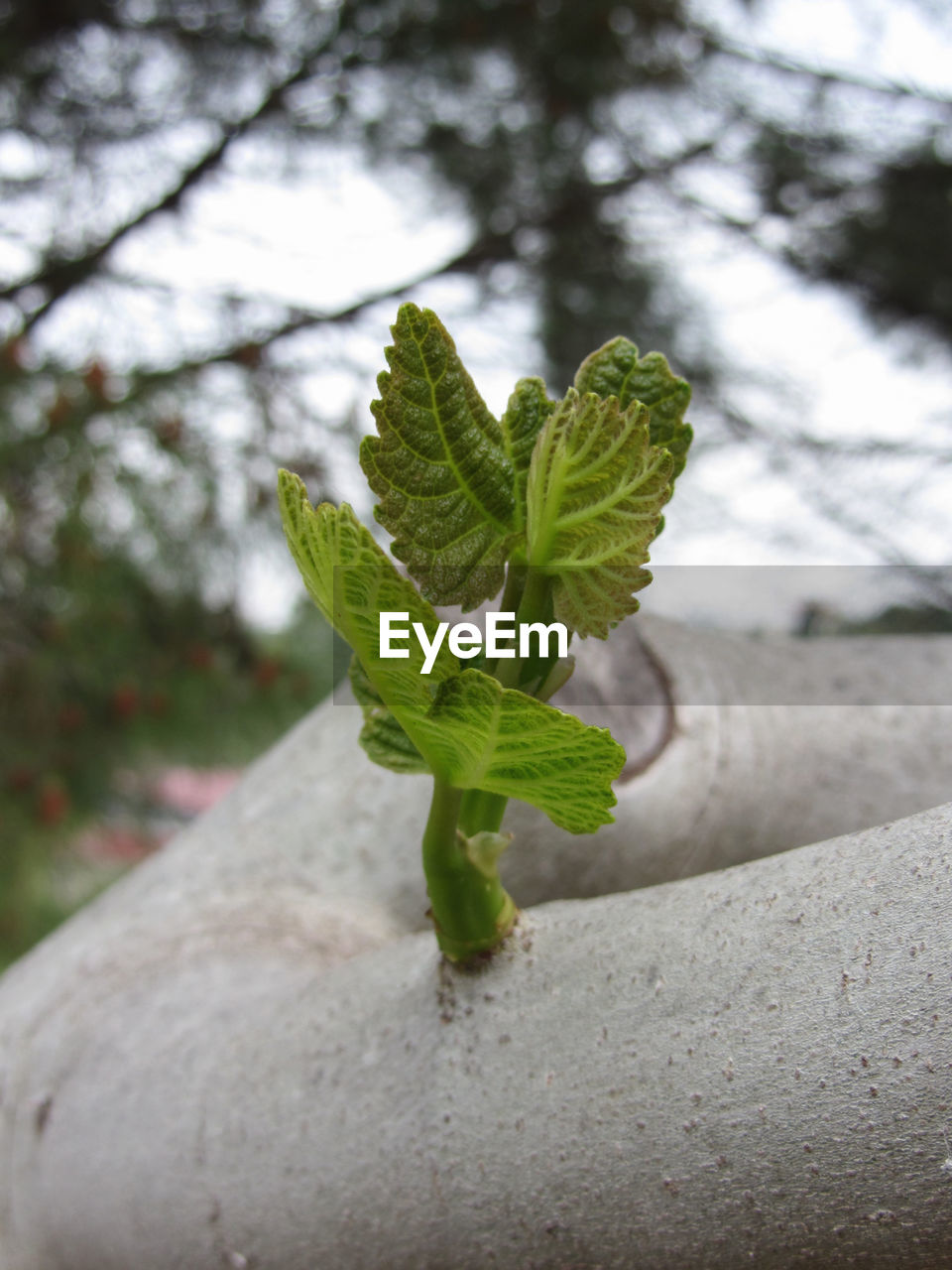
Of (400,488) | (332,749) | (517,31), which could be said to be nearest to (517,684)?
(400,488)

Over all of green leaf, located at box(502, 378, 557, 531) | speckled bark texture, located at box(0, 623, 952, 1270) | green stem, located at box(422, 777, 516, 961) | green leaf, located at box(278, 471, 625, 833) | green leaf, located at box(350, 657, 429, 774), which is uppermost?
green leaf, located at box(502, 378, 557, 531)

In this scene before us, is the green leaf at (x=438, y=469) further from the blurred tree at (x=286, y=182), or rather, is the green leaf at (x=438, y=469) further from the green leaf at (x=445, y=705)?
the blurred tree at (x=286, y=182)

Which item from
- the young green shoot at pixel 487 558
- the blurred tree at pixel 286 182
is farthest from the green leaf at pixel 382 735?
the blurred tree at pixel 286 182

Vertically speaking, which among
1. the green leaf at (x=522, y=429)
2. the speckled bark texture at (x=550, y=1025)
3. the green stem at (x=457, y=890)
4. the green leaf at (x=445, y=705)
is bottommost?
the speckled bark texture at (x=550, y=1025)

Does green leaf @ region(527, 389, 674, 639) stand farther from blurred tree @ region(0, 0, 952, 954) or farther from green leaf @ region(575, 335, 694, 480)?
blurred tree @ region(0, 0, 952, 954)

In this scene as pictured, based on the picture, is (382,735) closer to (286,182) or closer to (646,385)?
(646,385)

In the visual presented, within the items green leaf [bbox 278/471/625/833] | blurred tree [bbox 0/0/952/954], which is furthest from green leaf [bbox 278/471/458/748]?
blurred tree [bbox 0/0/952/954]
